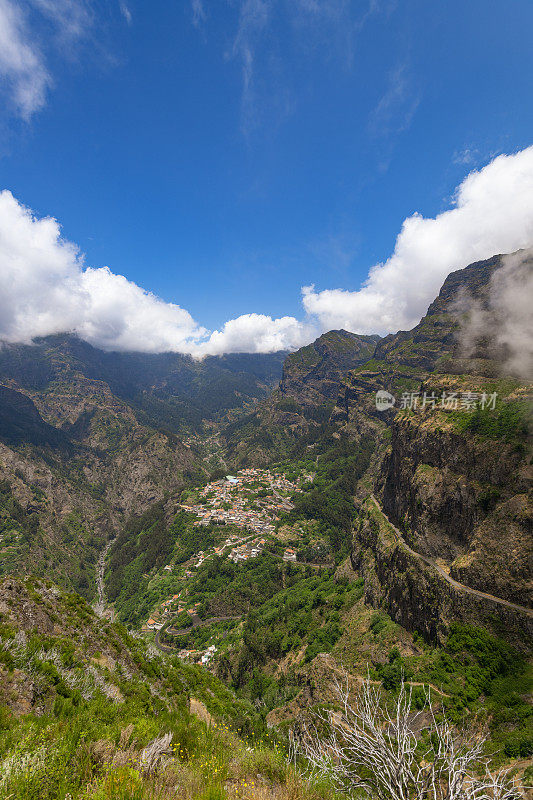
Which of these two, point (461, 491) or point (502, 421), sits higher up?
point (502, 421)

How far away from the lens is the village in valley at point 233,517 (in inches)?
2721

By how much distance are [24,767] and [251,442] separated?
635ft

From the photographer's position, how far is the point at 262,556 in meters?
82.9

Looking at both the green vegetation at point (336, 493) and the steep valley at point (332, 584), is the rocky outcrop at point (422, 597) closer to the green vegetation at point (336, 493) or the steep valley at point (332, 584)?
the steep valley at point (332, 584)

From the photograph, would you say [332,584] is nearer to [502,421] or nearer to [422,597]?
[422,597]

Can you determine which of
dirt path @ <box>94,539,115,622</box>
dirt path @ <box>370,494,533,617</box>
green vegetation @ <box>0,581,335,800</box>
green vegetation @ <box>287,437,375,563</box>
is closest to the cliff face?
dirt path @ <box>370,494,533,617</box>

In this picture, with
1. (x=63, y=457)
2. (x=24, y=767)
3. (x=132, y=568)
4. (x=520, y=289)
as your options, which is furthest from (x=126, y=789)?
(x=63, y=457)

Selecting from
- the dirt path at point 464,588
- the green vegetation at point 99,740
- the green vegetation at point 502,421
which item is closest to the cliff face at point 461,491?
the green vegetation at point 502,421

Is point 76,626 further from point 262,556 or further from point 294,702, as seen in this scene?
point 262,556

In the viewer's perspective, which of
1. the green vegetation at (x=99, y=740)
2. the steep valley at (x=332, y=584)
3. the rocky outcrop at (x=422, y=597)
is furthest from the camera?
the rocky outcrop at (x=422, y=597)

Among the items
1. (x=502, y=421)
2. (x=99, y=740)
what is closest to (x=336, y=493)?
(x=502, y=421)

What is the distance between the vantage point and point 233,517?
10494 centimetres

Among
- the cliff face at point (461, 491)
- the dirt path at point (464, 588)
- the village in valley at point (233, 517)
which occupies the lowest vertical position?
the village in valley at point (233, 517)

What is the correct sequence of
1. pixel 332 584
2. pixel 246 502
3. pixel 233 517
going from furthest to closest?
pixel 246 502 < pixel 233 517 < pixel 332 584
